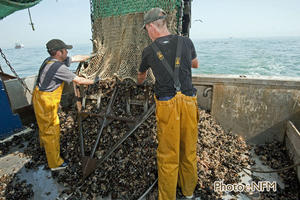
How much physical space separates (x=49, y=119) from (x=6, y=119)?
2326mm

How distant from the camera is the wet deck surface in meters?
2.97

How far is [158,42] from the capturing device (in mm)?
2236

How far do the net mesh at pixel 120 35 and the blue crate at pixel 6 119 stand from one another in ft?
6.96

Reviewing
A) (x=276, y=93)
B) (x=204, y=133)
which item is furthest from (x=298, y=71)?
(x=204, y=133)

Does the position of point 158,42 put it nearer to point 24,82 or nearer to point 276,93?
point 276,93

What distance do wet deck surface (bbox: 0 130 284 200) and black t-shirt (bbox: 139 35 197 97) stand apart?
6.34 ft

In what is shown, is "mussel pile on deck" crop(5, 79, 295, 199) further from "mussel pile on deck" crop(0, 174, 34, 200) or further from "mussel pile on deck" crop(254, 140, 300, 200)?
"mussel pile on deck" crop(254, 140, 300, 200)

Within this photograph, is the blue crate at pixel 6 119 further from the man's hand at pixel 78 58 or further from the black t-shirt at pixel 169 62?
the black t-shirt at pixel 169 62

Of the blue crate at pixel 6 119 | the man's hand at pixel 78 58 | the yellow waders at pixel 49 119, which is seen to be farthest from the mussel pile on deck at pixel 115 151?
the blue crate at pixel 6 119

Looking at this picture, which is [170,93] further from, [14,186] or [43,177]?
[14,186]

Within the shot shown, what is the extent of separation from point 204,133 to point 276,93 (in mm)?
1701

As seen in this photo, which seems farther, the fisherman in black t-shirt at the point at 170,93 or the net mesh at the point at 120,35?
the net mesh at the point at 120,35

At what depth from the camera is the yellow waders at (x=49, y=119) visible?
10.4 ft

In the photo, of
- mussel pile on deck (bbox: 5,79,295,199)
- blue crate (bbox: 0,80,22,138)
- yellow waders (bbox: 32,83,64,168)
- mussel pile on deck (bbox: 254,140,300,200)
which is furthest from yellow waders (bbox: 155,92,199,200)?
blue crate (bbox: 0,80,22,138)
